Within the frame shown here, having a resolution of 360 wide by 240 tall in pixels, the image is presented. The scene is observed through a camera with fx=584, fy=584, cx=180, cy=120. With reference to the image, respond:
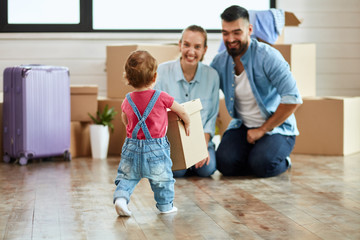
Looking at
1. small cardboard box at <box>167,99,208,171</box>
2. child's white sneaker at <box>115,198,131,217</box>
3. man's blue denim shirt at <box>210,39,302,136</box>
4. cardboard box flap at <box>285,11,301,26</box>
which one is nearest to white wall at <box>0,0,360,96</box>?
cardboard box flap at <box>285,11,301,26</box>

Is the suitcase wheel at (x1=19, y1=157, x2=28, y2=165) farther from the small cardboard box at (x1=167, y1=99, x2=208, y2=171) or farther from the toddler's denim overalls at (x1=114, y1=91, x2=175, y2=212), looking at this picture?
the toddler's denim overalls at (x1=114, y1=91, x2=175, y2=212)

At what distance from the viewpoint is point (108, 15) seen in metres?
4.84

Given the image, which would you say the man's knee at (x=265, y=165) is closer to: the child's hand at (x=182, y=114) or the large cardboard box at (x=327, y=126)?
the child's hand at (x=182, y=114)

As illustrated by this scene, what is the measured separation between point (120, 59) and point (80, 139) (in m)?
0.64

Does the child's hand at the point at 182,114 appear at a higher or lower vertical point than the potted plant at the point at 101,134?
higher

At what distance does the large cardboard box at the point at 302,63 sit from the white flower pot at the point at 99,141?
1363 millimetres

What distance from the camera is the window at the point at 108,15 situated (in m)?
4.76

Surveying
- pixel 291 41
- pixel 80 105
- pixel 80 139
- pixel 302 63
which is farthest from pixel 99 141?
pixel 291 41

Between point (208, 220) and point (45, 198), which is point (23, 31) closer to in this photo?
point (45, 198)

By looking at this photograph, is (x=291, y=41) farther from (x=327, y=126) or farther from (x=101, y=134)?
(x=101, y=134)

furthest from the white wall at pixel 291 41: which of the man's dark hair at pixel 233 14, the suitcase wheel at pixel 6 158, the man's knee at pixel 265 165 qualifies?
the man's knee at pixel 265 165

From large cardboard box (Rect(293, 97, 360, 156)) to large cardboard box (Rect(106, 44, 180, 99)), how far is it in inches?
40.0

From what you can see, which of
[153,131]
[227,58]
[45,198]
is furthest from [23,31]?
[153,131]

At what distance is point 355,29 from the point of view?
497 cm
